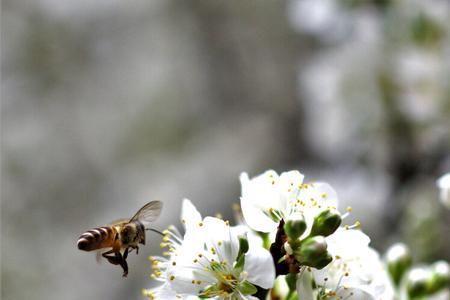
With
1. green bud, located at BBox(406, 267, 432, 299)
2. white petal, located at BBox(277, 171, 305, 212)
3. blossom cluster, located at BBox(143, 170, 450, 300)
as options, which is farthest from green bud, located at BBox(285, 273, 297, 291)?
green bud, located at BBox(406, 267, 432, 299)

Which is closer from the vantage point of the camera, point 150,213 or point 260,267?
point 260,267

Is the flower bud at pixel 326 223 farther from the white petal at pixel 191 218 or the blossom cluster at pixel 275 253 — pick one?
the white petal at pixel 191 218

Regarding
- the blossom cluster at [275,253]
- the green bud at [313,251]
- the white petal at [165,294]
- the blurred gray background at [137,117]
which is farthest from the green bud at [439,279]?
the blurred gray background at [137,117]

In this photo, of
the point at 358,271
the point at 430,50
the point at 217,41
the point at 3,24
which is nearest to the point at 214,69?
the point at 217,41

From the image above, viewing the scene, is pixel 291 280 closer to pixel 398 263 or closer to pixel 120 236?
pixel 120 236

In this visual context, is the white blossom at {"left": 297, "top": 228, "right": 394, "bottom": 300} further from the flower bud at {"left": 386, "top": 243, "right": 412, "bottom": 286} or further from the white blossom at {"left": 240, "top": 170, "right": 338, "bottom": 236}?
the flower bud at {"left": 386, "top": 243, "right": 412, "bottom": 286}

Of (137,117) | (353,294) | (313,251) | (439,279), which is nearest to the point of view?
(313,251)

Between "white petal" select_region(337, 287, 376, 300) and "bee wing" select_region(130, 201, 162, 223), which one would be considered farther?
"bee wing" select_region(130, 201, 162, 223)

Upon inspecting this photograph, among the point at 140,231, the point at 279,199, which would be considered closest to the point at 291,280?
the point at 279,199
